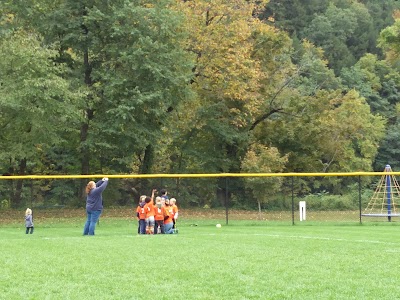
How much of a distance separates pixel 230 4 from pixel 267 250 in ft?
97.9

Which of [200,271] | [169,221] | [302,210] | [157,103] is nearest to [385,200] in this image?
[302,210]

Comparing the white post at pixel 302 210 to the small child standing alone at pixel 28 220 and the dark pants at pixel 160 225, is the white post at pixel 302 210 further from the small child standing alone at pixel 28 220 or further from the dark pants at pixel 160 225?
the small child standing alone at pixel 28 220

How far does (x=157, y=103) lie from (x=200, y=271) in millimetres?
26911

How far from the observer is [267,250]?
15555 mm

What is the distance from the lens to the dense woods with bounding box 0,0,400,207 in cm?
3400

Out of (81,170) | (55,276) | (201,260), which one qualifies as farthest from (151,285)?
(81,170)

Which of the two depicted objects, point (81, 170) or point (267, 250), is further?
point (81, 170)

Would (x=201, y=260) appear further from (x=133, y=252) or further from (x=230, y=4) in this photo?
(x=230, y=4)

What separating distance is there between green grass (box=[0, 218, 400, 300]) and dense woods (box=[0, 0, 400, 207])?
55.8 ft

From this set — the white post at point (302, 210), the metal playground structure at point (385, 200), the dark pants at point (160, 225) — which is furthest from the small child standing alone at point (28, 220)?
the metal playground structure at point (385, 200)

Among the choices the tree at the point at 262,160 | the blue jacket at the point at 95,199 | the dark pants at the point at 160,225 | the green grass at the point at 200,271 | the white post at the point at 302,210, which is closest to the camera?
the green grass at the point at 200,271

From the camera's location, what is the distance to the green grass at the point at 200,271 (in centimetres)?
963

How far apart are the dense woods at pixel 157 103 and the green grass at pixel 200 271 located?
17.0m

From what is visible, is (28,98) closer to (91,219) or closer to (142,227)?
(142,227)
